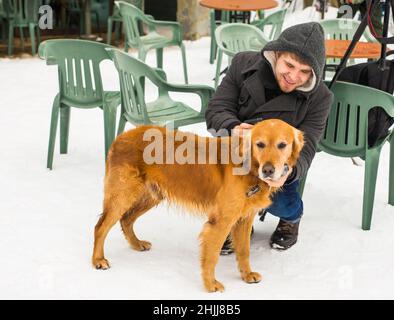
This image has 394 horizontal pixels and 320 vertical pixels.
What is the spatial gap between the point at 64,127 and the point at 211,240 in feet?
7.82

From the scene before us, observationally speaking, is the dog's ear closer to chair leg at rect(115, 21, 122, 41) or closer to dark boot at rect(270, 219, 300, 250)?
dark boot at rect(270, 219, 300, 250)

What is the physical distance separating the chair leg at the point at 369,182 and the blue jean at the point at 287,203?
1.79ft

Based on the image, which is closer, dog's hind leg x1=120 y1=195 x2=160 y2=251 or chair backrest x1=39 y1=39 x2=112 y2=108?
dog's hind leg x1=120 y1=195 x2=160 y2=251

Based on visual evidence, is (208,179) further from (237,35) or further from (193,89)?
(237,35)

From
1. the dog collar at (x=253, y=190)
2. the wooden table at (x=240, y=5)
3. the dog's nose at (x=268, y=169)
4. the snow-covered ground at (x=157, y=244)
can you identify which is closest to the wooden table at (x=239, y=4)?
the wooden table at (x=240, y=5)

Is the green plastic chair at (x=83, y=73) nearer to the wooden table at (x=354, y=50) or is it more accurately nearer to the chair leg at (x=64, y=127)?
the chair leg at (x=64, y=127)

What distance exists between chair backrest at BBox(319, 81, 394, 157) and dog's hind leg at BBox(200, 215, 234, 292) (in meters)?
1.22

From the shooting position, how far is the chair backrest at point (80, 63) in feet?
14.9

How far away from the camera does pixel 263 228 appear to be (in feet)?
12.9

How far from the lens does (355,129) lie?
3830 mm

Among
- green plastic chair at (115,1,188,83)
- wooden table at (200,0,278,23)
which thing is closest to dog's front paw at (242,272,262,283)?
green plastic chair at (115,1,188,83)

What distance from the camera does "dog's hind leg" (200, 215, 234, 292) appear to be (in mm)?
3006
